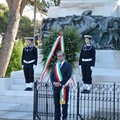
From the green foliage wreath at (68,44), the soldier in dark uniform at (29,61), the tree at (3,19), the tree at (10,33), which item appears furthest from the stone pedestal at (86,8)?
the tree at (3,19)

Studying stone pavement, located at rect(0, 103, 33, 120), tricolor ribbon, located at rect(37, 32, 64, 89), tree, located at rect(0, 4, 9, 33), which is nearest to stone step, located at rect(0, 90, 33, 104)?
stone pavement, located at rect(0, 103, 33, 120)

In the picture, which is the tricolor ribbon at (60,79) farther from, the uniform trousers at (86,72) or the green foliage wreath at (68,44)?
the green foliage wreath at (68,44)

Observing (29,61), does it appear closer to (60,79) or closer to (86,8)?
(86,8)

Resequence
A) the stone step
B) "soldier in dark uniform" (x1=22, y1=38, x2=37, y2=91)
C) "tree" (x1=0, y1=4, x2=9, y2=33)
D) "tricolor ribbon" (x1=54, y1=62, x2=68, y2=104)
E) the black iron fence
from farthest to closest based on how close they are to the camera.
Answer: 1. "tree" (x1=0, y1=4, x2=9, y2=33)
2. "soldier in dark uniform" (x1=22, y1=38, x2=37, y2=91)
3. the stone step
4. the black iron fence
5. "tricolor ribbon" (x1=54, y1=62, x2=68, y2=104)

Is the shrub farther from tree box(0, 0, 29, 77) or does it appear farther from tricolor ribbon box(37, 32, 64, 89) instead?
tricolor ribbon box(37, 32, 64, 89)

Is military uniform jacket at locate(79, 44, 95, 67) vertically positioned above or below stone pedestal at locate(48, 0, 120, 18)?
below

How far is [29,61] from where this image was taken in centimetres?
1486

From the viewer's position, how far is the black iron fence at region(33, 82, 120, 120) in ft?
38.3

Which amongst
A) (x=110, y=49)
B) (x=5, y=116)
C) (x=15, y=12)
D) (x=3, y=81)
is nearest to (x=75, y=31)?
(x=110, y=49)

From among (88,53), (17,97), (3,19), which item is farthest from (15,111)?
(3,19)

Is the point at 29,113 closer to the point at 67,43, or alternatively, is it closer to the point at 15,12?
the point at 67,43

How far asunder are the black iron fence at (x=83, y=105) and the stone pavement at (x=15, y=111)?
53 centimetres

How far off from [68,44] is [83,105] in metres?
2.81

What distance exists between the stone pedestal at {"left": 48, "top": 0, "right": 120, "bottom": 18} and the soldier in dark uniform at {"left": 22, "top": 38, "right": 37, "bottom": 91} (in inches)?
104
